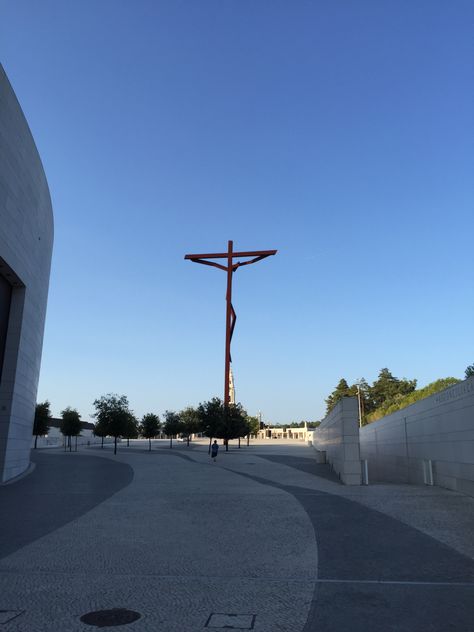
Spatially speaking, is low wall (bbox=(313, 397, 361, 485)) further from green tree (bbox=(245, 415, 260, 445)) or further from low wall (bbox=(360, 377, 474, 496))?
green tree (bbox=(245, 415, 260, 445))

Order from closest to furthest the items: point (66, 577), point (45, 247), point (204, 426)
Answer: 1. point (66, 577)
2. point (45, 247)
3. point (204, 426)

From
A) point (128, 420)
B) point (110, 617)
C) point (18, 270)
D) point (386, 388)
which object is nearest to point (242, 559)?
point (110, 617)

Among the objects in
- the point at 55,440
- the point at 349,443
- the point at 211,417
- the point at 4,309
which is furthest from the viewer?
the point at 55,440

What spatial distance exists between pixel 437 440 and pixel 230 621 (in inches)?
614

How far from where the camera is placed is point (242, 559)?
8672mm

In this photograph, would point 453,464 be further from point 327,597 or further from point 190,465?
point 190,465

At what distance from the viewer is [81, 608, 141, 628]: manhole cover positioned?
5586 millimetres

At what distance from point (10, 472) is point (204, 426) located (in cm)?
2337

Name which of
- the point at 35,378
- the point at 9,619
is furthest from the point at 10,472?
the point at 9,619

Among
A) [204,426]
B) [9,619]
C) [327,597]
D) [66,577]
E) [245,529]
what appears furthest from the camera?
[204,426]

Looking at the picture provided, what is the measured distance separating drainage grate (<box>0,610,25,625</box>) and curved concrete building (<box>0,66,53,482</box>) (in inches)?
599

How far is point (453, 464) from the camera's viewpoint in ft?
55.6

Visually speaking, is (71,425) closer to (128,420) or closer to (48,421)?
(48,421)

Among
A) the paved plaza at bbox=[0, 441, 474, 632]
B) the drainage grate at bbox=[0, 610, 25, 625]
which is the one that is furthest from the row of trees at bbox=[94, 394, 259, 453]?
the drainage grate at bbox=[0, 610, 25, 625]
